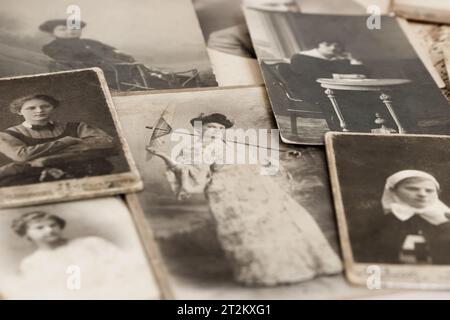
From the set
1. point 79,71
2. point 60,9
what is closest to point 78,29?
point 60,9

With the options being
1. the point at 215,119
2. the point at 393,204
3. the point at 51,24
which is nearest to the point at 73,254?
the point at 215,119

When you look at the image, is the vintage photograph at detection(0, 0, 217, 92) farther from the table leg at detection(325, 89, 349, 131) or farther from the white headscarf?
the white headscarf

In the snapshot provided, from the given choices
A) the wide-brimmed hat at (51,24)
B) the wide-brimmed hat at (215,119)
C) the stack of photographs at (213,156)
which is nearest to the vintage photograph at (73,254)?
the stack of photographs at (213,156)

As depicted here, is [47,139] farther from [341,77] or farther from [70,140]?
[341,77]

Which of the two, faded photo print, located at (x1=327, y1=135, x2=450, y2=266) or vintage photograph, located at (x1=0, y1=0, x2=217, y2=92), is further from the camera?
vintage photograph, located at (x1=0, y1=0, x2=217, y2=92)

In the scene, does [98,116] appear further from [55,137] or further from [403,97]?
[403,97]

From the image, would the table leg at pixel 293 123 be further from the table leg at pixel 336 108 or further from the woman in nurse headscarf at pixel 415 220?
the woman in nurse headscarf at pixel 415 220

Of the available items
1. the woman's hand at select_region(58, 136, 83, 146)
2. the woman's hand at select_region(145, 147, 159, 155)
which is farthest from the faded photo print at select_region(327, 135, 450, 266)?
the woman's hand at select_region(58, 136, 83, 146)
